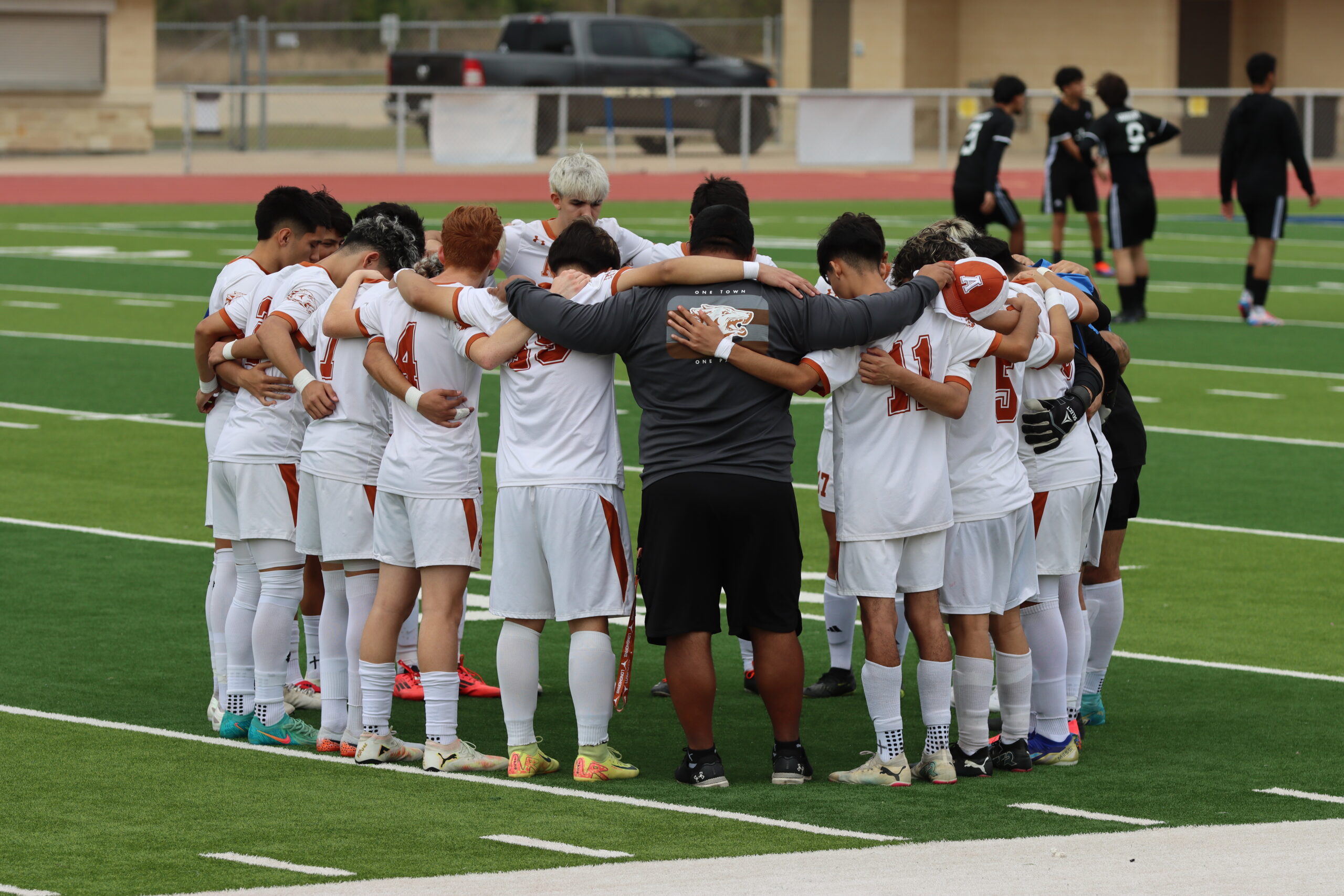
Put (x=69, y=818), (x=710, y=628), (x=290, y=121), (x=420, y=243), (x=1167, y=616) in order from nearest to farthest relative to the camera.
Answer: (x=69, y=818) → (x=710, y=628) → (x=420, y=243) → (x=1167, y=616) → (x=290, y=121)

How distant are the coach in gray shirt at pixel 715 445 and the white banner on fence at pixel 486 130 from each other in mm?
30563

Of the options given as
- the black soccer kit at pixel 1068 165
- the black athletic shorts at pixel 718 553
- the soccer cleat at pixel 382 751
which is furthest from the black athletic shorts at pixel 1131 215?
the soccer cleat at pixel 382 751

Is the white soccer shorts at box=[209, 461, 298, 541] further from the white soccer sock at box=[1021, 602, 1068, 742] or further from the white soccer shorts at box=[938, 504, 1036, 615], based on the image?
the white soccer sock at box=[1021, 602, 1068, 742]

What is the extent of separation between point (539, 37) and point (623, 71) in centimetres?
184

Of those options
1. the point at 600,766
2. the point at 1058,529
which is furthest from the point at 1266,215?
the point at 600,766

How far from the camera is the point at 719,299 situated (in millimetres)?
6797

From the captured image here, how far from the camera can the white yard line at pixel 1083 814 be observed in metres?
6.58

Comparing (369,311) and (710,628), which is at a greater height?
(369,311)

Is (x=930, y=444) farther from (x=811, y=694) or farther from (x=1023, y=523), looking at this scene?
(x=811, y=694)

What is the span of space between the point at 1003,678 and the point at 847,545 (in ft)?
2.46

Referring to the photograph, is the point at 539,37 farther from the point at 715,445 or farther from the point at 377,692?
the point at 715,445

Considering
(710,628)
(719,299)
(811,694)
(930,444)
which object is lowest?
(811,694)

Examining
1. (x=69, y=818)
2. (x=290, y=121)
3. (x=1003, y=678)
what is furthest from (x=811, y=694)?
(x=290, y=121)

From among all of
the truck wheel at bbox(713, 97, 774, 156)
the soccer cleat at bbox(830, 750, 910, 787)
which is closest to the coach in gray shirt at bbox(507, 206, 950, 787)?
the soccer cleat at bbox(830, 750, 910, 787)
